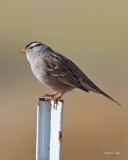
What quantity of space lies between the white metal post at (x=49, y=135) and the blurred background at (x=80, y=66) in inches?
141

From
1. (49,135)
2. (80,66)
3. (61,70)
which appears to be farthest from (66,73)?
(80,66)

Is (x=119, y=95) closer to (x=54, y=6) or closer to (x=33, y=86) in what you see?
(x=33, y=86)

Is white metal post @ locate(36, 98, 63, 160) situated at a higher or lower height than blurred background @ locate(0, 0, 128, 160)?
lower

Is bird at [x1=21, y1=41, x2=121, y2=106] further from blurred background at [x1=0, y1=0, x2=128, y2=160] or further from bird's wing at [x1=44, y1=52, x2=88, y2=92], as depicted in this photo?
blurred background at [x1=0, y1=0, x2=128, y2=160]

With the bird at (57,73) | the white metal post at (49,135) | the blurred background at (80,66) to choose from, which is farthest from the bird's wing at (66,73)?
the white metal post at (49,135)

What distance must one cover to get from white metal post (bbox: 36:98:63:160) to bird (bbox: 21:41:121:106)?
208 cm

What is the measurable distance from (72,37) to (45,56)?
37.3 feet

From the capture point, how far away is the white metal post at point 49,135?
4.81 m

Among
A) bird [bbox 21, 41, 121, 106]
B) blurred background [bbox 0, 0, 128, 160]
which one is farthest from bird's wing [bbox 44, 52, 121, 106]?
blurred background [bbox 0, 0, 128, 160]

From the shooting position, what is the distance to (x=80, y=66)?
14.8 m

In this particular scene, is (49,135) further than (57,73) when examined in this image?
No

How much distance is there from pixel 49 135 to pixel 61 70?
2.49 metres

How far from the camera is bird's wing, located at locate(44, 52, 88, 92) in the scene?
719 cm

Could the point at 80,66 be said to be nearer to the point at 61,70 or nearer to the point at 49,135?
the point at 61,70
